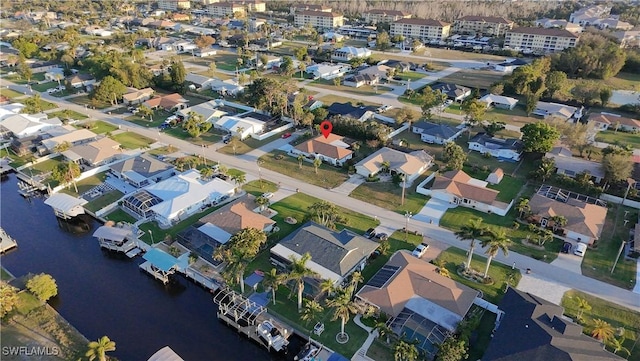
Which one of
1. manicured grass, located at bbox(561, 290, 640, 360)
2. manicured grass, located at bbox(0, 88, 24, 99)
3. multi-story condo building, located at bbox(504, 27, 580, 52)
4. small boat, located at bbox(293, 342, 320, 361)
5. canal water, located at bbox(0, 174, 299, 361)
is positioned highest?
multi-story condo building, located at bbox(504, 27, 580, 52)

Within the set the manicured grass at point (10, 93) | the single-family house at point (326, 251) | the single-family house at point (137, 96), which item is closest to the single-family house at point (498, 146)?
the single-family house at point (326, 251)

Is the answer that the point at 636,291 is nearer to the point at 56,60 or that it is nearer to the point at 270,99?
the point at 270,99

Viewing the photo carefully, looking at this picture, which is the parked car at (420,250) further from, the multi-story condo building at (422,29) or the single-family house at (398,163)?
the multi-story condo building at (422,29)

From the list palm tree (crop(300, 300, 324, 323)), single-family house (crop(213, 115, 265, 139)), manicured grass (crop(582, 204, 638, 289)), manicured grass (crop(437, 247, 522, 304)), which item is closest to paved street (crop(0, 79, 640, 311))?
manicured grass (crop(437, 247, 522, 304))

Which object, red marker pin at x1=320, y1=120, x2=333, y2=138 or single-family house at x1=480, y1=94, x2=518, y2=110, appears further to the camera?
single-family house at x1=480, y1=94, x2=518, y2=110

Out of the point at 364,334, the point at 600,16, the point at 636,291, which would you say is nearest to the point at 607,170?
the point at 636,291

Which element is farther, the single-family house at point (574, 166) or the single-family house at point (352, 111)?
the single-family house at point (352, 111)

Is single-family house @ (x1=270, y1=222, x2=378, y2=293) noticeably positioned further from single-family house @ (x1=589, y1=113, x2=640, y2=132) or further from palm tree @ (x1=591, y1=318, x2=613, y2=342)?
single-family house @ (x1=589, y1=113, x2=640, y2=132)
